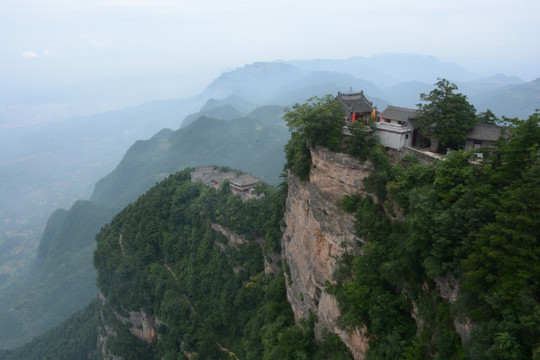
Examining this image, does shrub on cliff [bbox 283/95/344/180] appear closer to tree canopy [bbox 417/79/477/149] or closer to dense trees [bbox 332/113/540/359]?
dense trees [bbox 332/113/540/359]

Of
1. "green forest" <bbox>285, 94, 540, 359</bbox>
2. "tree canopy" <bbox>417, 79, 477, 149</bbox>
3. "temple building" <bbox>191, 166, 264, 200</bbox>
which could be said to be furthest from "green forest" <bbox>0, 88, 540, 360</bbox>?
"temple building" <bbox>191, 166, 264, 200</bbox>

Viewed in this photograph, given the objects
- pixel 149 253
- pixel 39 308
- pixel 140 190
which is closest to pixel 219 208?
pixel 149 253

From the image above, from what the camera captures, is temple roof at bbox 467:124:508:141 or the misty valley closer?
the misty valley

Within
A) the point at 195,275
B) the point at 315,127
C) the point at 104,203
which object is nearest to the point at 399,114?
the point at 315,127

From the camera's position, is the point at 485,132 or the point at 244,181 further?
the point at 244,181

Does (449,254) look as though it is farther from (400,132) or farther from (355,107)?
(355,107)

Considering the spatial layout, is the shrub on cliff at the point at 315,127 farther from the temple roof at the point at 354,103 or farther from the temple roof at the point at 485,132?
the temple roof at the point at 485,132
